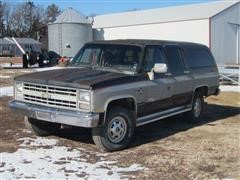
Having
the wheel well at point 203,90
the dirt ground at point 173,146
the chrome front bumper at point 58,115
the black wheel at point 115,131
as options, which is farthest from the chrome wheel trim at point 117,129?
the wheel well at point 203,90

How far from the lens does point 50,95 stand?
783 centimetres

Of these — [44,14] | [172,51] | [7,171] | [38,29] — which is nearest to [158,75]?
[172,51]

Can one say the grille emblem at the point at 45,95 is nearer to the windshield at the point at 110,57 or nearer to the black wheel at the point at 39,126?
the black wheel at the point at 39,126

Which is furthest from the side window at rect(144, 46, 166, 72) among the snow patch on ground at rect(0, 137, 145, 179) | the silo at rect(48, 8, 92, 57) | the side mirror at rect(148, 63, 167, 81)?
the silo at rect(48, 8, 92, 57)

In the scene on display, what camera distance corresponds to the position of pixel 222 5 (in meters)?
45.2

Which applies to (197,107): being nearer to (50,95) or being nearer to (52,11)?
(50,95)

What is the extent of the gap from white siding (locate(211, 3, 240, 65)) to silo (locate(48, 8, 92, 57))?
12937 mm

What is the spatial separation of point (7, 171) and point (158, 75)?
3.62m

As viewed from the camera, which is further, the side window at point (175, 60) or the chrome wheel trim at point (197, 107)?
the chrome wheel trim at point (197, 107)

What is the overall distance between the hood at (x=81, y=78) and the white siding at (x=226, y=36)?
33949mm

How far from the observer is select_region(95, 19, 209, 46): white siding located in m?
41.6

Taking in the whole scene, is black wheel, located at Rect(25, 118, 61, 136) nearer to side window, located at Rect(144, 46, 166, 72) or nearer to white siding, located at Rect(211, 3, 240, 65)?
side window, located at Rect(144, 46, 166, 72)

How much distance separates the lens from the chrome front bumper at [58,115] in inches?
287

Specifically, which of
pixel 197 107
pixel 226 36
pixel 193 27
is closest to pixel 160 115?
pixel 197 107
